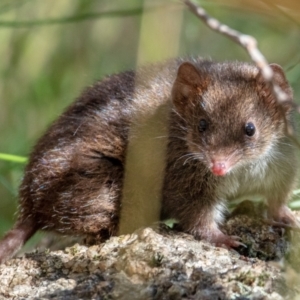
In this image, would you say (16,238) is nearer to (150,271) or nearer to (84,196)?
(84,196)

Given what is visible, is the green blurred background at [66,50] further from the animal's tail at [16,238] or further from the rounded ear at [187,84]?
the rounded ear at [187,84]

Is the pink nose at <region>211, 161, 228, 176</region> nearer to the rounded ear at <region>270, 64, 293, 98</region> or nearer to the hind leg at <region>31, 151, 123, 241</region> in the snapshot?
the rounded ear at <region>270, 64, 293, 98</region>

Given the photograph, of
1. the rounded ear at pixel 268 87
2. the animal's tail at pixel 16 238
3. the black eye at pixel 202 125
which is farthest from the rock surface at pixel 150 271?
the rounded ear at pixel 268 87

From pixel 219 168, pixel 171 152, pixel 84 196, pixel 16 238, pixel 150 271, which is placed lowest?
pixel 16 238

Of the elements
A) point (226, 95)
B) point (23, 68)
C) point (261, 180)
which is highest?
point (226, 95)

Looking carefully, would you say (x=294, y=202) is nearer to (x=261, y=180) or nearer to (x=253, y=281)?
(x=261, y=180)

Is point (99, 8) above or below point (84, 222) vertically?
above

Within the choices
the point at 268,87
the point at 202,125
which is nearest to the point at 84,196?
the point at 202,125

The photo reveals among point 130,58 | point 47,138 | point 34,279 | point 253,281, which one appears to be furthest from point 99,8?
point 253,281
